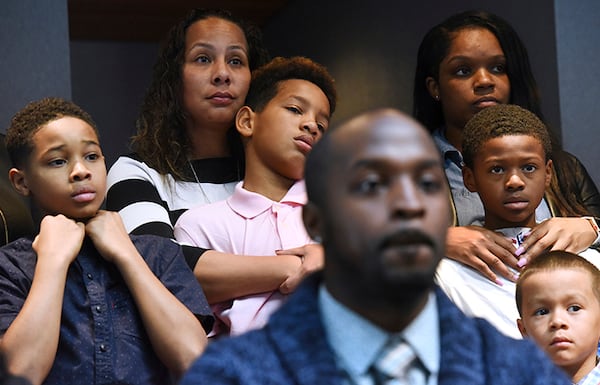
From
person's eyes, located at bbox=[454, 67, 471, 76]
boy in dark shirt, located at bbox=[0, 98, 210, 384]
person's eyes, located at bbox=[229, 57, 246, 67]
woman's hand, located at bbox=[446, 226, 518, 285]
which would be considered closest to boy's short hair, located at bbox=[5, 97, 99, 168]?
boy in dark shirt, located at bbox=[0, 98, 210, 384]

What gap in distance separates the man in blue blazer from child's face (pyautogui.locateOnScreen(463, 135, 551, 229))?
3.89ft

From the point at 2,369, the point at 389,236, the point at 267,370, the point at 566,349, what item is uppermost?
the point at 389,236

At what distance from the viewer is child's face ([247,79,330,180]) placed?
238cm

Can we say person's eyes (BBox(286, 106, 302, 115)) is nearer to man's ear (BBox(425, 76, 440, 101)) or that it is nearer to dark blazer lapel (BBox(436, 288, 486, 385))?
man's ear (BBox(425, 76, 440, 101))

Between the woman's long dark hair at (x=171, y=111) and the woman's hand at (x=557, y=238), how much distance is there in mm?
771

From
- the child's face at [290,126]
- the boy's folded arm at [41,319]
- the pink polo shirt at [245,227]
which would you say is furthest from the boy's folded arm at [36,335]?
the child's face at [290,126]

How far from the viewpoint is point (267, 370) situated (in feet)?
3.42

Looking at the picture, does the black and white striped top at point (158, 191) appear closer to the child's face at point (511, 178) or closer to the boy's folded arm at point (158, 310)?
the boy's folded arm at point (158, 310)

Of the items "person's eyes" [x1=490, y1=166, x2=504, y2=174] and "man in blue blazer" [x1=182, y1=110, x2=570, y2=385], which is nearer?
"man in blue blazer" [x1=182, y1=110, x2=570, y2=385]

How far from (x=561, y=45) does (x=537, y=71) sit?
5.1 inches

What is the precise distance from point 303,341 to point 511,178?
1281 mm

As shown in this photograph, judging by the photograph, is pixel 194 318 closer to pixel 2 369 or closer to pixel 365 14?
pixel 2 369

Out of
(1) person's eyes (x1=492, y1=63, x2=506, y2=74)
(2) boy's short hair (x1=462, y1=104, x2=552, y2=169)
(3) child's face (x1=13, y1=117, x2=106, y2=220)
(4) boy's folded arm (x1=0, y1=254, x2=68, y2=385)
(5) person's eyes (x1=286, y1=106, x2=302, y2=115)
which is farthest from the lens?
(1) person's eyes (x1=492, y1=63, x2=506, y2=74)

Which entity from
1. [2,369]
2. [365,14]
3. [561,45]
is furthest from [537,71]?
[2,369]
